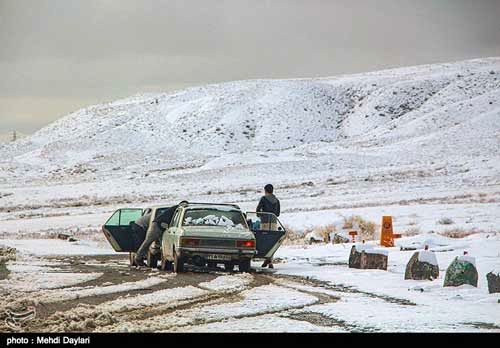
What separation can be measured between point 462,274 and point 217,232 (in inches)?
219

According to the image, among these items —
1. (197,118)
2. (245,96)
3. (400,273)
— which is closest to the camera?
(400,273)

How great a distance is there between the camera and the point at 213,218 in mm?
19484

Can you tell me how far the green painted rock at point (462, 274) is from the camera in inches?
591

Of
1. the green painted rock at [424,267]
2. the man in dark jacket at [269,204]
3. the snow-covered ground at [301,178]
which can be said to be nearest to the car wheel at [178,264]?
the snow-covered ground at [301,178]

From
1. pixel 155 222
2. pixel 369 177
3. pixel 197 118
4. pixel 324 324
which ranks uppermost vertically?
pixel 197 118

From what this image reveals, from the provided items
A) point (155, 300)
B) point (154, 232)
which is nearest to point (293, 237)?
point (154, 232)

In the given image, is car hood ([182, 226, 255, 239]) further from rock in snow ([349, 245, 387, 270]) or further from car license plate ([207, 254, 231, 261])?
rock in snow ([349, 245, 387, 270])

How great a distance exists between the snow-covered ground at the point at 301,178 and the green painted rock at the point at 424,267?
44cm

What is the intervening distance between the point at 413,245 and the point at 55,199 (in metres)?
49.6

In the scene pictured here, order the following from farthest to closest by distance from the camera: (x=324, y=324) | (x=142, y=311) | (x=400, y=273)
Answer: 1. (x=400, y=273)
2. (x=142, y=311)
3. (x=324, y=324)

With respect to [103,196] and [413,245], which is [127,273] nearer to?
[413,245]

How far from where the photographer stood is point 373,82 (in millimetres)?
148500

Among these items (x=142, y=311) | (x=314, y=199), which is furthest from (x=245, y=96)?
(x=142, y=311)

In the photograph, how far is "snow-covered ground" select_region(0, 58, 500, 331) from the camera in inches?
532
